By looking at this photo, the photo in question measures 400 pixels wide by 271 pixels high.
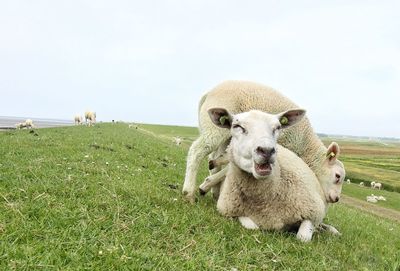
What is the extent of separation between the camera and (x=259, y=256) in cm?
550

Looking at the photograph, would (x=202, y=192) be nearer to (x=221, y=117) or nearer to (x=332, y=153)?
(x=221, y=117)

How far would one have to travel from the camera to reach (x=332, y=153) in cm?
925

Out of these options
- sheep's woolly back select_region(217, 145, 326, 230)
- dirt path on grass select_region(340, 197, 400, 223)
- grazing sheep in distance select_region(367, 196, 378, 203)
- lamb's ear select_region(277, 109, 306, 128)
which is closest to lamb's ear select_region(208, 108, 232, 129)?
sheep's woolly back select_region(217, 145, 326, 230)

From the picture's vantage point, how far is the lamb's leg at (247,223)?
7.03m

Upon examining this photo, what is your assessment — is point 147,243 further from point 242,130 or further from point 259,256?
point 242,130

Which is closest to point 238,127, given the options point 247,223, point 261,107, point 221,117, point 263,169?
point 221,117

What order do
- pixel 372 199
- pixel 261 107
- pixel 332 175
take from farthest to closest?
pixel 372 199 → pixel 261 107 → pixel 332 175

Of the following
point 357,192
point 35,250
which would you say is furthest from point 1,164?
point 357,192

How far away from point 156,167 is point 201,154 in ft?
16.0

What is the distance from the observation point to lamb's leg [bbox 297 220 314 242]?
6909mm

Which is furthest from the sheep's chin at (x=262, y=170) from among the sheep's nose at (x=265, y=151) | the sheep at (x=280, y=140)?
the sheep at (x=280, y=140)

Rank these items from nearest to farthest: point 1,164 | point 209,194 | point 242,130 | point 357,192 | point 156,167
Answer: point 242,130 < point 1,164 < point 209,194 < point 156,167 < point 357,192

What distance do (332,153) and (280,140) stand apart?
1329mm

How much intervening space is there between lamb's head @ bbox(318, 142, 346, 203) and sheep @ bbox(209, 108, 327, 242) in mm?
951
